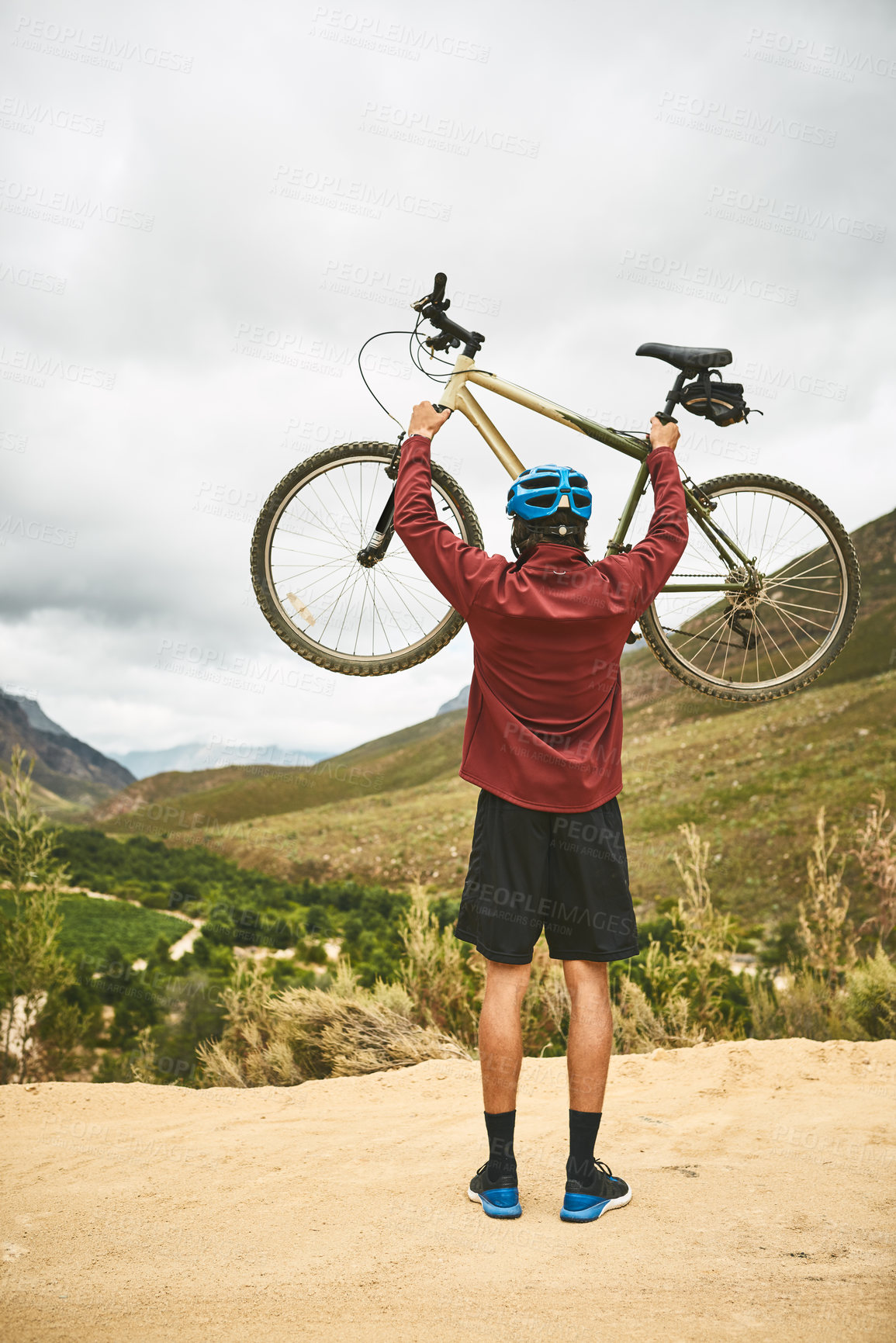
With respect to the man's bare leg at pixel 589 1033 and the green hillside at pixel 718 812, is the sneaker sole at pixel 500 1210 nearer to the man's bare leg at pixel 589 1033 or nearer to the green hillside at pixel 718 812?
the man's bare leg at pixel 589 1033

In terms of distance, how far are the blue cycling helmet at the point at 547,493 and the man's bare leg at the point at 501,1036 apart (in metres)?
1.82

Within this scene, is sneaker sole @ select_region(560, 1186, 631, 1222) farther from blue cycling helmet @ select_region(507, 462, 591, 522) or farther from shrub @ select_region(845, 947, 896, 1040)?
shrub @ select_region(845, 947, 896, 1040)

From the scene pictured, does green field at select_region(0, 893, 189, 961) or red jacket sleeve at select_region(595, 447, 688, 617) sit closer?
red jacket sleeve at select_region(595, 447, 688, 617)

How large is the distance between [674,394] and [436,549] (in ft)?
5.97

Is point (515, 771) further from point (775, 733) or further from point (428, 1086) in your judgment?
point (775, 733)

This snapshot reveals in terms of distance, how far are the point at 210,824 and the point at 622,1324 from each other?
66045 mm

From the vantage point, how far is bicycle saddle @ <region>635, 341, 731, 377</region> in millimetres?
4297

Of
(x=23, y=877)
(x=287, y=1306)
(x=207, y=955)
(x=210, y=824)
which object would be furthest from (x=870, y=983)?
(x=210, y=824)

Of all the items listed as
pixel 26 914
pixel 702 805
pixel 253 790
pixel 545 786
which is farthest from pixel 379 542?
pixel 253 790

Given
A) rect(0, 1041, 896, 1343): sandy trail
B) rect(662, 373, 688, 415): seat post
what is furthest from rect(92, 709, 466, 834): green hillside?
rect(662, 373, 688, 415): seat post

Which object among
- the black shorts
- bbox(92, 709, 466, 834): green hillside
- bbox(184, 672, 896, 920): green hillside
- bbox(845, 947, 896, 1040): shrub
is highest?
bbox(92, 709, 466, 834): green hillside

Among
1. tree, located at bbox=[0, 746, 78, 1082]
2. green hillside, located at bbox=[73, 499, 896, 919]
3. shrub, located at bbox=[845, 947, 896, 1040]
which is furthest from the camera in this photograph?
green hillside, located at bbox=[73, 499, 896, 919]

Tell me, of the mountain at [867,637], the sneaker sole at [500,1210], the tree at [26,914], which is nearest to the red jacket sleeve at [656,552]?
the sneaker sole at [500,1210]

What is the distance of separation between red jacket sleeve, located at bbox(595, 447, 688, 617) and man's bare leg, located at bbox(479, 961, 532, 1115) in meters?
1.54
